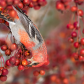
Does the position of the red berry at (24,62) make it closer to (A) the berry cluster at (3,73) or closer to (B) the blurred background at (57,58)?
(A) the berry cluster at (3,73)

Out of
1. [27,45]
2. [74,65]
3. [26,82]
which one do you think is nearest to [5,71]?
[27,45]

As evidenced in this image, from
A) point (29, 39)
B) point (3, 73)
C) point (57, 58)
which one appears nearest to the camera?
point (3, 73)

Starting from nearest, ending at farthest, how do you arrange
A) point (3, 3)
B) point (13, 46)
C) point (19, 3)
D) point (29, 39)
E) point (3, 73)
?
point (3, 3) → point (19, 3) → point (3, 73) → point (13, 46) → point (29, 39)

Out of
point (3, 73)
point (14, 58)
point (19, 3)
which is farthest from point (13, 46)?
point (19, 3)

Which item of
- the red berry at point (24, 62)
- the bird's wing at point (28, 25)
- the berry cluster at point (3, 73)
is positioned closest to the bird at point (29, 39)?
the bird's wing at point (28, 25)

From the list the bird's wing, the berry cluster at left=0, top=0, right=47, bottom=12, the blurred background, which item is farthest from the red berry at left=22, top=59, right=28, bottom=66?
the blurred background

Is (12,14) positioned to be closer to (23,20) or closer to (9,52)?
(23,20)

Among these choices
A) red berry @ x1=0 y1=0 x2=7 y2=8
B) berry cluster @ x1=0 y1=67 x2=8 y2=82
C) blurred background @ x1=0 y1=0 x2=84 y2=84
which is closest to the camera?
red berry @ x1=0 y1=0 x2=7 y2=8

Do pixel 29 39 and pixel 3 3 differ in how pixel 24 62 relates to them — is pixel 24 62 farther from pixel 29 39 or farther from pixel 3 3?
pixel 3 3

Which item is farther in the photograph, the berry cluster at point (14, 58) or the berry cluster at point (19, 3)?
the berry cluster at point (14, 58)

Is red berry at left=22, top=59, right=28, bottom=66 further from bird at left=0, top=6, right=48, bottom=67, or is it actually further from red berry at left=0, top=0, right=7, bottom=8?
red berry at left=0, top=0, right=7, bottom=8

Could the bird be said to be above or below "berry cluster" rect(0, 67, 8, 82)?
above
